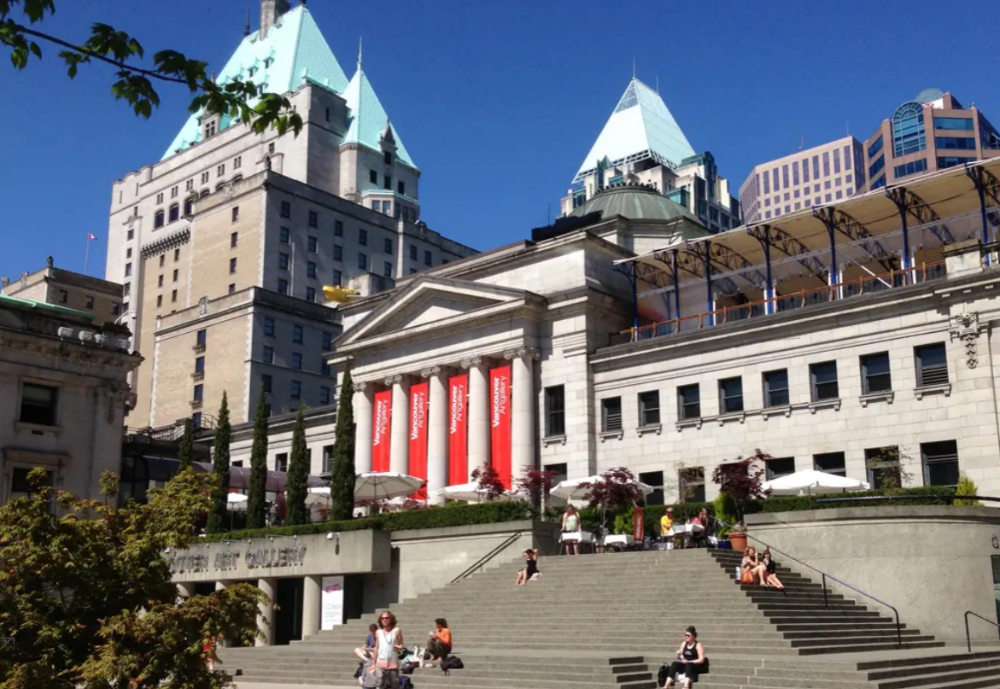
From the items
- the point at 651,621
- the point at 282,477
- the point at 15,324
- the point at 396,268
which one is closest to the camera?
the point at 651,621

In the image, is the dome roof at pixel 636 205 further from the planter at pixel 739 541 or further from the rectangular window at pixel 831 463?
the planter at pixel 739 541

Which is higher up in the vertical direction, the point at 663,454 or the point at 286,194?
the point at 286,194

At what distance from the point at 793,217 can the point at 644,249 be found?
44.0ft

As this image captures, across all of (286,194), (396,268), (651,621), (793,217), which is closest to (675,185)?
(396,268)

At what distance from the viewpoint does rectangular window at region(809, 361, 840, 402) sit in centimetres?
4750

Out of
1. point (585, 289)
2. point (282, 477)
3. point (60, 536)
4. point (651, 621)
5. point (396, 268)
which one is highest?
point (396, 268)

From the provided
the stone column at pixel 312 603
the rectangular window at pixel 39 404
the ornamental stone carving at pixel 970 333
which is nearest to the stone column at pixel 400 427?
the stone column at pixel 312 603

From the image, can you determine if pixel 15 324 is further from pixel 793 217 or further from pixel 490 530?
pixel 793 217

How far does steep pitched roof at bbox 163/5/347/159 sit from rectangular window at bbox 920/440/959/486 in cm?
10069

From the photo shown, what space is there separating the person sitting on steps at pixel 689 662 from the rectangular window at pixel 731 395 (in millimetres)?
26482

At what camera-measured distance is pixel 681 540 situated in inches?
1485

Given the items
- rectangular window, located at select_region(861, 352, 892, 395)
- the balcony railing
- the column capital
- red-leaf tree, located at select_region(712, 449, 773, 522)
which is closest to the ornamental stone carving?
the balcony railing

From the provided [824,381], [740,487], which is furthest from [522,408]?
[740,487]

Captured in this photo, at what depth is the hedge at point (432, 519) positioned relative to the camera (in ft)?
133
